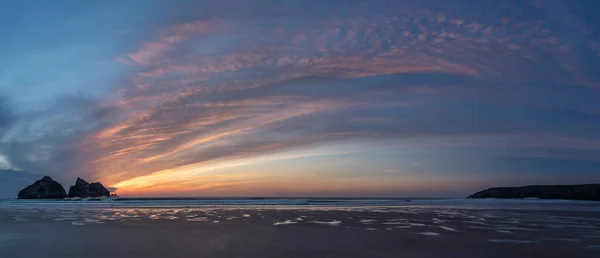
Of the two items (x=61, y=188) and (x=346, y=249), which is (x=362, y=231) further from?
(x=61, y=188)

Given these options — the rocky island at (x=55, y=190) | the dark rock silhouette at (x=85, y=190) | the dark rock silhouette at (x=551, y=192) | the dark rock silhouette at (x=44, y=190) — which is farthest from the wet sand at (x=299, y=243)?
the dark rock silhouette at (x=85, y=190)

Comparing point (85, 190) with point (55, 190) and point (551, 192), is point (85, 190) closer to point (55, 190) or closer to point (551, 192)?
point (55, 190)

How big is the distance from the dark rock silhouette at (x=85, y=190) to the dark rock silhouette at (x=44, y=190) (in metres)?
2.90

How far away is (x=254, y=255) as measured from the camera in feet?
36.4

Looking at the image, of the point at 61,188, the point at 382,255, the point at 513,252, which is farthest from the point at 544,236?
the point at 61,188

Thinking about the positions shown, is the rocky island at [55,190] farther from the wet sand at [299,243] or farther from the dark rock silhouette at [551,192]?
the wet sand at [299,243]

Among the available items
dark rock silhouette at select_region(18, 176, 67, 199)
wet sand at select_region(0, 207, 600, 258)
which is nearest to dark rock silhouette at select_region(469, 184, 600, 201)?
wet sand at select_region(0, 207, 600, 258)

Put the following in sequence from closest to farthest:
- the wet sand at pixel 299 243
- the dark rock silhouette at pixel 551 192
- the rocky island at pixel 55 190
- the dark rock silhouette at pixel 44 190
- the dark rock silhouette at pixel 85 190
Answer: the wet sand at pixel 299 243
the dark rock silhouette at pixel 551 192
the dark rock silhouette at pixel 44 190
the rocky island at pixel 55 190
the dark rock silhouette at pixel 85 190

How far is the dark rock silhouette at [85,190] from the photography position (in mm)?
126125

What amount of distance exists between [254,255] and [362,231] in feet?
24.4

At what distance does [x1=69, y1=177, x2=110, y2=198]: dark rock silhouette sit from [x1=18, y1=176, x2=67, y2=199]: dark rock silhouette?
9.52 feet

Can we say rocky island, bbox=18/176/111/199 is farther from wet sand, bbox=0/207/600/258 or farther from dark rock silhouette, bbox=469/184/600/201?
wet sand, bbox=0/207/600/258

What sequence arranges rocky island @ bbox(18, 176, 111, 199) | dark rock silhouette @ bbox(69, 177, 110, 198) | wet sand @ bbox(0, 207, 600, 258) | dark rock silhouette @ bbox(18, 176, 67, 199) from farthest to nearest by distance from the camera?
dark rock silhouette @ bbox(69, 177, 110, 198) → rocky island @ bbox(18, 176, 111, 199) → dark rock silhouette @ bbox(18, 176, 67, 199) → wet sand @ bbox(0, 207, 600, 258)

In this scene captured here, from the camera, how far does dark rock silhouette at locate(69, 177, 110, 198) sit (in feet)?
414
